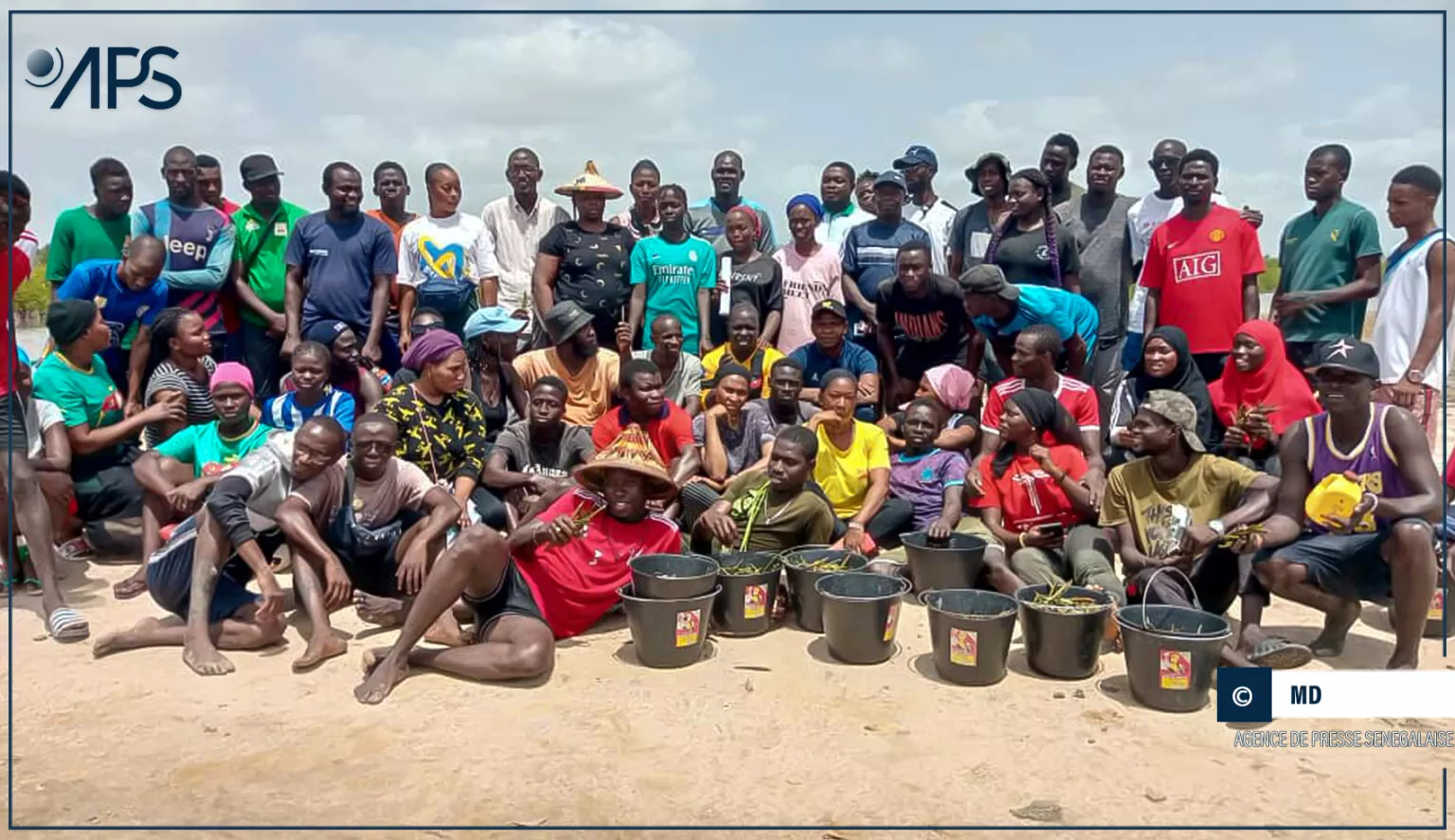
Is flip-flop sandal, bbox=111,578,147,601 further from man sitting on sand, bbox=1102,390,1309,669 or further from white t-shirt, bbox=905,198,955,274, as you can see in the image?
white t-shirt, bbox=905,198,955,274

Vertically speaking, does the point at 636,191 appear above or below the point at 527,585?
above

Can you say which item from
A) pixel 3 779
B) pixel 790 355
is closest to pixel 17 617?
pixel 3 779

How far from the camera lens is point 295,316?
734cm

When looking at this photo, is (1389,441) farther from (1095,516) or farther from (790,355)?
(790,355)

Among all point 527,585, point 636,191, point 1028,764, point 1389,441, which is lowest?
point 1028,764

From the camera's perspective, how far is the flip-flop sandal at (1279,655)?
468cm

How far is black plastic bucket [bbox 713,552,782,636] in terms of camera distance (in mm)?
5113

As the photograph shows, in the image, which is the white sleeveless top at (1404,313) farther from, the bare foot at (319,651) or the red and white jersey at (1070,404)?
the bare foot at (319,651)

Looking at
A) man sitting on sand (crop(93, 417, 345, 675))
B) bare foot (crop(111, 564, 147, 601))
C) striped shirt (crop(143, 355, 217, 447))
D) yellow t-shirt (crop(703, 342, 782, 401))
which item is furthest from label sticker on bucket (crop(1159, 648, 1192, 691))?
striped shirt (crop(143, 355, 217, 447))

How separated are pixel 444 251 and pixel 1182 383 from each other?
195 inches

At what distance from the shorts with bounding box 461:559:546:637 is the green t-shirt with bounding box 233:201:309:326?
12.5 ft

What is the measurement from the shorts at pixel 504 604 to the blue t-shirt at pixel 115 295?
3776 mm

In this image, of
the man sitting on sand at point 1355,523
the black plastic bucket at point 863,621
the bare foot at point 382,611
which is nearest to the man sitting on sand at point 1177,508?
the man sitting on sand at point 1355,523

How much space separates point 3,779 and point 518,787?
175cm
